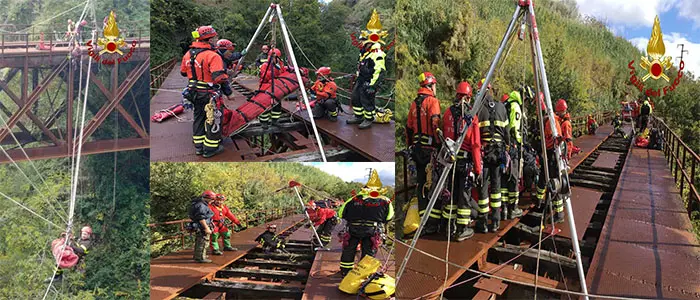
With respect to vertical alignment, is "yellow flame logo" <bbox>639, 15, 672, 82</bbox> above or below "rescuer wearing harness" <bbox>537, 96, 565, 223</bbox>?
above

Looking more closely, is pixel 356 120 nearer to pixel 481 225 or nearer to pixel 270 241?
pixel 481 225

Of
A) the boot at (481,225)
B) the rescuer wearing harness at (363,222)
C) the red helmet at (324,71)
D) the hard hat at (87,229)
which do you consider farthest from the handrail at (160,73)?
the boot at (481,225)

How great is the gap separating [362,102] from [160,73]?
1417 millimetres

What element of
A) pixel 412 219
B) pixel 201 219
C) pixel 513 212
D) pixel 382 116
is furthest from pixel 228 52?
pixel 513 212

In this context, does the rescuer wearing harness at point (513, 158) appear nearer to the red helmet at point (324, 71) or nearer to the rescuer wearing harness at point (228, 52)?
the red helmet at point (324, 71)

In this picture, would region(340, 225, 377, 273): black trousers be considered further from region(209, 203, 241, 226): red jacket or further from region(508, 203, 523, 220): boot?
region(508, 203, 523, 220): boot

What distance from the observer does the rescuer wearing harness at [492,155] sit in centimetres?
424

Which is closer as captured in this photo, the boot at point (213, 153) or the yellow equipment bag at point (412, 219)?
the boot at point (213, 153)

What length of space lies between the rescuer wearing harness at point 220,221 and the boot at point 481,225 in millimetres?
2420

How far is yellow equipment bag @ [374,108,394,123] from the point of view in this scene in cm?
334

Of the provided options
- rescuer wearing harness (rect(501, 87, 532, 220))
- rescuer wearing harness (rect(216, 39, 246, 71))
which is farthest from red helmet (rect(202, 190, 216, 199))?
rescuer wearing harness (rect(501, 87, 532, 220))

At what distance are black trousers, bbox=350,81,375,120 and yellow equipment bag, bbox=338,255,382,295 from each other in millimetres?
1110

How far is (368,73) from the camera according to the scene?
3.30 meters

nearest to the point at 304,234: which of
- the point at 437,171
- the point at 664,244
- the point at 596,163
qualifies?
the point at 437,171
